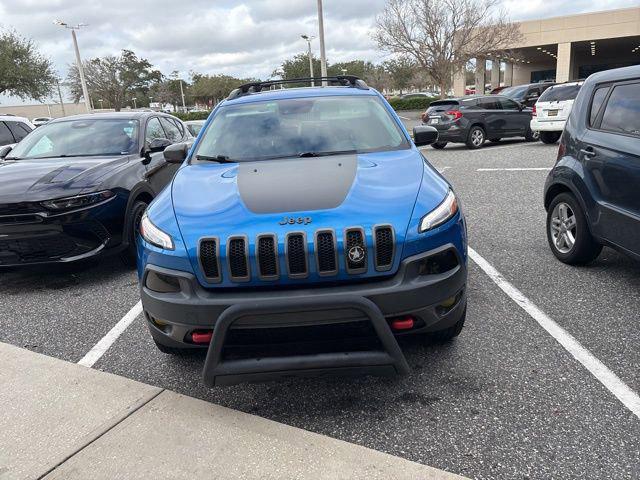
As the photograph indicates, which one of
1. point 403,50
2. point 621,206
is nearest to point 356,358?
point 621,206

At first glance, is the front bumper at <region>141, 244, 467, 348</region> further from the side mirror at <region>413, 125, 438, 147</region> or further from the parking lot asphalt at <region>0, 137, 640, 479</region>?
the side mirror at <region>413, 125, 438, 147</region>

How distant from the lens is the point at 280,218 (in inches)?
97.6

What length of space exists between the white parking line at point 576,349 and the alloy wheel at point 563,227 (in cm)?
72

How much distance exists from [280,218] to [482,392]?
4.79ft

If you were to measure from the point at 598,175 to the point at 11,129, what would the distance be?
9169 millimetres

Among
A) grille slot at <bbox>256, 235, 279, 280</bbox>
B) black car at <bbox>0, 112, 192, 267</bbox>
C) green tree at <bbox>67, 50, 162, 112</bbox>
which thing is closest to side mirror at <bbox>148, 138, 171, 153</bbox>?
black car at <bbox>0, 112, 192, 267</bbox>

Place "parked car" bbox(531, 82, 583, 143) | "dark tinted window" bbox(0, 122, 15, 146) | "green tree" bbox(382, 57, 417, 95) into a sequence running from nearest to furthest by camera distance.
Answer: "dark tinted window" bbox(0, 122, 15, 146)
"parked car" bbox(531, 82, 583, 143)
"green tree" bbox(382, 57, 417, 95)

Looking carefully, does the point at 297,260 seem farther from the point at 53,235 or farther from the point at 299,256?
the point at 53,235

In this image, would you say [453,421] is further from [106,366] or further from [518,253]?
[518,253]

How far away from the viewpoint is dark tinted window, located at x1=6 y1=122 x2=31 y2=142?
8867mm

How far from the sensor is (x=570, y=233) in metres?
4.57

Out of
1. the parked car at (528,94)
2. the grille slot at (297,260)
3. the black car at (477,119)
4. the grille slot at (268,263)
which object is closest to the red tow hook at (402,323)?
the grille slot at (297,260)

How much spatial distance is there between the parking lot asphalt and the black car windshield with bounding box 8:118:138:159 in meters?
1.44

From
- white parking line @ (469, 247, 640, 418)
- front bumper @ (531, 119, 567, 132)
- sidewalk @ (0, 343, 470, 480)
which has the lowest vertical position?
white parking line @ (469, 247, 640, 418)
